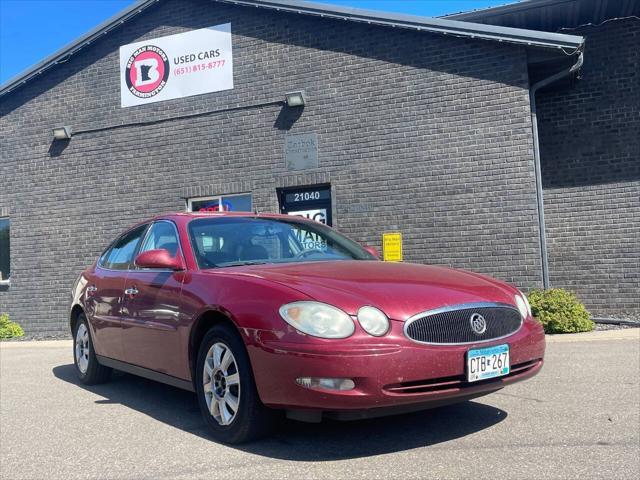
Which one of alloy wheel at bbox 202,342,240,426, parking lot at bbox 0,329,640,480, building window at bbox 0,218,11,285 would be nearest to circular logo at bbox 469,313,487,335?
parking lot at bbox 0,329,640,480

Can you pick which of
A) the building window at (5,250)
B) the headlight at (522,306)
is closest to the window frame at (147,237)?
the headlight at (522,306)

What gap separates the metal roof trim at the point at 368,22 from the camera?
29.6 ft

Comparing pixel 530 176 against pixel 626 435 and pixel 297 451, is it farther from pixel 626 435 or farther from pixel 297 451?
pixel 297 451

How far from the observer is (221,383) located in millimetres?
4039

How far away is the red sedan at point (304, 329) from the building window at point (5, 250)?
9.20 metres

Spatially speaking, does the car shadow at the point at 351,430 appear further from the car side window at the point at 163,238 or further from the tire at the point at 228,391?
the car side window at the point at 163,238

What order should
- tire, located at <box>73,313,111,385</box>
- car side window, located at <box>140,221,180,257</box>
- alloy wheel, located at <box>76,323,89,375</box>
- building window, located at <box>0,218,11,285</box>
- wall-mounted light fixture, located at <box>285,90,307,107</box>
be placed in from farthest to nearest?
building window, located at <box>0,218,11,285</box> → wall-mounted light fixture, located at <box>285,90,307,107</box> → alloy wheel, located at <box>76,323,89,375</box> → tire, located at <box>73,313,111,385</box> → car side window, located at <box>140,221,180,257</box>

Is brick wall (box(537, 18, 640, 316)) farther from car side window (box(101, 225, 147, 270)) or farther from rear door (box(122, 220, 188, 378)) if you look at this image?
rear door (box(122, 220, 188, 378))

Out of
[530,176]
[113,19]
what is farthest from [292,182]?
[113,19]

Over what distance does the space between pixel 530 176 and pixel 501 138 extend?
0.71m

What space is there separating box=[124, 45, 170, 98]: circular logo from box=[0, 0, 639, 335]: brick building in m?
0.25

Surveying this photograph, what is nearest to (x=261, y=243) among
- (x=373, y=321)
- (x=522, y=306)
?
(x=373, y=321)

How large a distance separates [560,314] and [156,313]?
580cm

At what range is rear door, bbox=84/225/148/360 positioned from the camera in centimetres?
543
